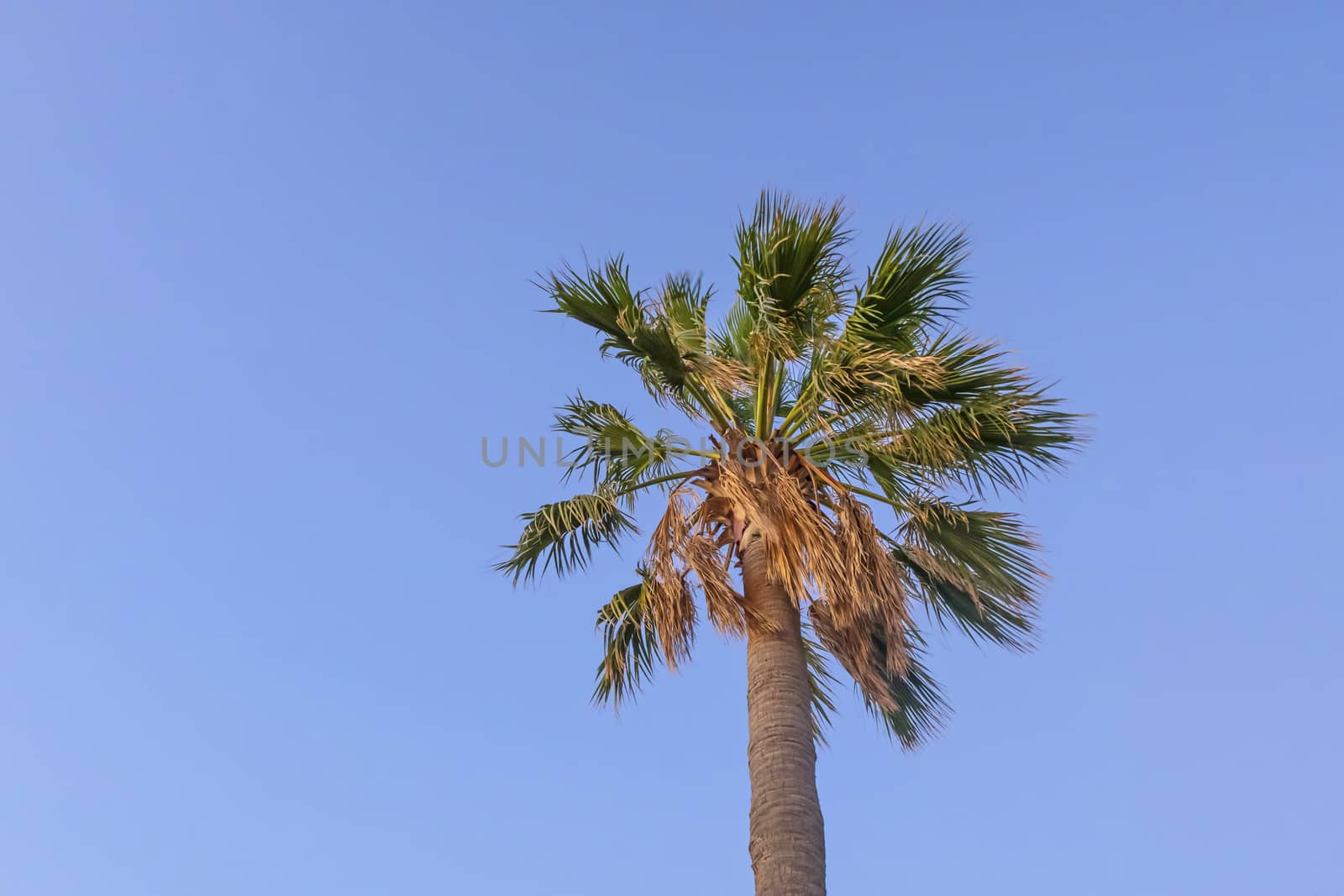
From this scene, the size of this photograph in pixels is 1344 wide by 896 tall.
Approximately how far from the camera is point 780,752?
8406 mm

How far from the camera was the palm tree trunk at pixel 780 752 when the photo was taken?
7.81 metres

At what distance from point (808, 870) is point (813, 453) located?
11.7 feet

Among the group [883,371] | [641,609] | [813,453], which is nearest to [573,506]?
[641,609]

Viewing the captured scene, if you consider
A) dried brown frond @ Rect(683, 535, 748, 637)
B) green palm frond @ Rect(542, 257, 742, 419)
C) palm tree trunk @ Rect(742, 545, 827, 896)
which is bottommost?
palm tree trunk @ Rect(742, 545, 827, 896)

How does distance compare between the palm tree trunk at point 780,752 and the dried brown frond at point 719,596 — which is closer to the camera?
the palm tree trunk at point 780,752

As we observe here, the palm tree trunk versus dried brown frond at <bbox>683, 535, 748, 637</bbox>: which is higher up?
dried brown frond at <bbox>683, 535, 748, 637</bbox>

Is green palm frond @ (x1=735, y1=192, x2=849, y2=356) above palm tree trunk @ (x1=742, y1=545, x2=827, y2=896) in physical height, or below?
above

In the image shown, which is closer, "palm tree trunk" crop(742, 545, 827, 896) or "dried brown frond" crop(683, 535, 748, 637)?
"palm tree trunk" crop(742, 545, 827, 896)

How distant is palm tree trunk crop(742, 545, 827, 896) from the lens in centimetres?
781

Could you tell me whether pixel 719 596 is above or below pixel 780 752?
above

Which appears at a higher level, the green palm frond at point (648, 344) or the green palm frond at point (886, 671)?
the green palm frond at point (648, 344)

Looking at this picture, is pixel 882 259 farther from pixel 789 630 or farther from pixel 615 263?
pixel 789 630

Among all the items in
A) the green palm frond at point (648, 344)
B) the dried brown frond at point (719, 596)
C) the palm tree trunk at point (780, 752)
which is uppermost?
the green palm frond at point (648, 344)

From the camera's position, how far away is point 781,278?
9.34 m
